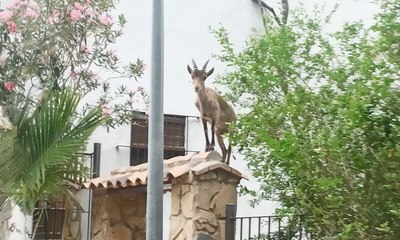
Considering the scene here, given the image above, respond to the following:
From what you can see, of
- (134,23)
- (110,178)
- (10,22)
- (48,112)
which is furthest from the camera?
(134,23)

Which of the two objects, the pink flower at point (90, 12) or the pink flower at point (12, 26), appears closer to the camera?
the pink flower at point (12, 26)

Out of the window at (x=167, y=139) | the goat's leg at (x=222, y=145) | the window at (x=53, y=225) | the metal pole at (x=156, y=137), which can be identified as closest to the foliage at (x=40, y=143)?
the metal pole at (x=156, y=137)

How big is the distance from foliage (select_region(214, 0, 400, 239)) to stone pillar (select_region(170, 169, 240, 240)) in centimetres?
49

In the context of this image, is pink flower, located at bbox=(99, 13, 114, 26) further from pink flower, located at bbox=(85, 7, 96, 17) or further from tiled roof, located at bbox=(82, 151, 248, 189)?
tiled roof, located at bbox=(82, 151, 248, 189)

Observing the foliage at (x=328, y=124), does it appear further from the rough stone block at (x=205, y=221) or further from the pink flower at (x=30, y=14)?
the pink flower at (x=30, y=14)

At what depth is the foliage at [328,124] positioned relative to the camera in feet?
14.2

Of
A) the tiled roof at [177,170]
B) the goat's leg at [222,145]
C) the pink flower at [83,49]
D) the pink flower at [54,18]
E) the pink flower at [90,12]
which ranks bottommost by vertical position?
the tiled roof at [177,170]

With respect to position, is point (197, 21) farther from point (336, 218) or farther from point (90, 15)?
point (336, 218)

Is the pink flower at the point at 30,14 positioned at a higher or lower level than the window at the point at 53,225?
higher

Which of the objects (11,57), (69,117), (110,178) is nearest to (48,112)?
(69,117)

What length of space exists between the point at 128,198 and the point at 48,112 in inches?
169

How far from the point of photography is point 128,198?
8484mm

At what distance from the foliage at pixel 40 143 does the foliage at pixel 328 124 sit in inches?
58.7

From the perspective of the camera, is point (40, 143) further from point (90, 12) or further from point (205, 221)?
point (90, 12)
